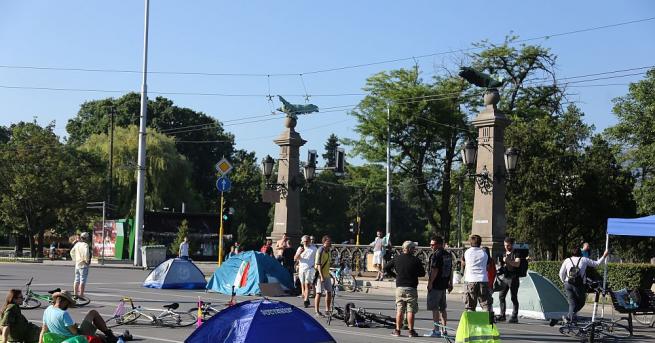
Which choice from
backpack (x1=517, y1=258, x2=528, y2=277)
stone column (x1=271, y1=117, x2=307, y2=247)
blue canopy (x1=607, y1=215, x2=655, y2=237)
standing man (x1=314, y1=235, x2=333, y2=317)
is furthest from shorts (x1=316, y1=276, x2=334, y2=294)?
stone column (x1=271, y1=117, x2=307, y2=247)

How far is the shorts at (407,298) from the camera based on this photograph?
14.7 metres

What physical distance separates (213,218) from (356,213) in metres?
33.3

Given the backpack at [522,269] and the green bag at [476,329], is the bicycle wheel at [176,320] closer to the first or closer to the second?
the backpack at [522,269]

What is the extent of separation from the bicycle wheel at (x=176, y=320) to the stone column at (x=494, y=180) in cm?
1143

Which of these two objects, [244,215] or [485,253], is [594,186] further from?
[244,215]

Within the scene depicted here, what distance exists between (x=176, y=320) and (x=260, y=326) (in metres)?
5.96

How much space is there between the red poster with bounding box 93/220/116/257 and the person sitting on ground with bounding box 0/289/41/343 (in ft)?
129

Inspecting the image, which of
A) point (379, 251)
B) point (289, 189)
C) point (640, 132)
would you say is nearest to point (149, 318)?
point (289, 189)

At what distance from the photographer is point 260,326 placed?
34.7 ft

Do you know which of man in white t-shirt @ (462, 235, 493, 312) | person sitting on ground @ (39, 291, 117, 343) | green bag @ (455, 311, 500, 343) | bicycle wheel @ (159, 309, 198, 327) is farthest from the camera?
bicycle wheel @ (159, 309, 198, 327)

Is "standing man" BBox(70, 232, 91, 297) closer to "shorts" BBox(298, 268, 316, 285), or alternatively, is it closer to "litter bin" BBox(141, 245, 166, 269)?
"shorts" BBox(298, 268, 316, 285)

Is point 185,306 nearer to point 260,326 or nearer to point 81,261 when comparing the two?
point 81,261

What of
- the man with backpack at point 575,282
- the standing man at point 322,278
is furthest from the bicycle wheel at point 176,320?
the man with backpack at point 575,282

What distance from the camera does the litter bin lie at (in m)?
41.2
